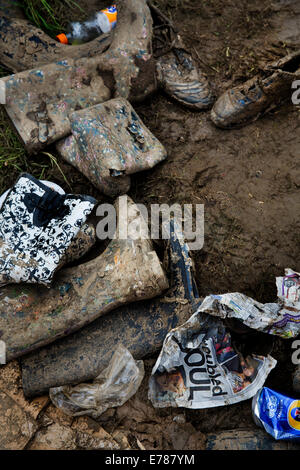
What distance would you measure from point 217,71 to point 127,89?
0.62 meters

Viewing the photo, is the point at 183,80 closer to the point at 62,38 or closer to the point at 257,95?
the point at 257,95

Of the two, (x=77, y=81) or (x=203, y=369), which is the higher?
(x=77, y=81)

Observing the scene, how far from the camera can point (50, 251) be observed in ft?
6.03

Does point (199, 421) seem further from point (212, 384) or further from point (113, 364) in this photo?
point (113, 364)

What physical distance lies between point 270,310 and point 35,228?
124 centimetres

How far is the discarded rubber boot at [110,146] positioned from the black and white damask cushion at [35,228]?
0.27 metres

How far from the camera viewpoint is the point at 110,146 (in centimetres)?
209

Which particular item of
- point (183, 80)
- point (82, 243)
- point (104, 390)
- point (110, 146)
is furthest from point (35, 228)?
point (183, 80)

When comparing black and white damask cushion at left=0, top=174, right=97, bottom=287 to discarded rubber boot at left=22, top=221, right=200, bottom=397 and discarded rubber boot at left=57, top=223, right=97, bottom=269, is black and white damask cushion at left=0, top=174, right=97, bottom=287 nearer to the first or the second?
discarded rubber boot at left=57, top=223, right=97, bottom=269

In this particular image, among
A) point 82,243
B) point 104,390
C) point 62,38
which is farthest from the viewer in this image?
point 62,38

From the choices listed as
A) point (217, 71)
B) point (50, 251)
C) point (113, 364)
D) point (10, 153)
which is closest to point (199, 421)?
point (113, 364)

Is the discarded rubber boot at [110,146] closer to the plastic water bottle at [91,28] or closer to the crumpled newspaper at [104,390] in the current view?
the plastic water bottle at [91,28]

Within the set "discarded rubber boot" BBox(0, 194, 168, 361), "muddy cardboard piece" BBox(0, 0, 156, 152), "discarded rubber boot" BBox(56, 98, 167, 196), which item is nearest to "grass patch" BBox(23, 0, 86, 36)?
"muddy cardboard piece" BBox(0, 0, 156, 152)

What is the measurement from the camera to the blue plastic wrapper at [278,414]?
1.72m
